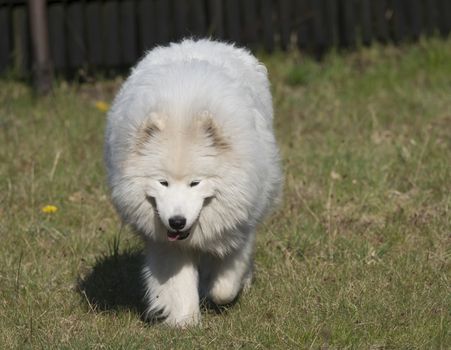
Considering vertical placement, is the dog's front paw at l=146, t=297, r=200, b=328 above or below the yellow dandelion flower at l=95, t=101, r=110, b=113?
below

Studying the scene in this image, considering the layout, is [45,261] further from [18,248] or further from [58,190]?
[58,190]

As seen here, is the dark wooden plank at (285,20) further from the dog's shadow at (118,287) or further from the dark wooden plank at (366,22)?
the dog's shadow at (118,287)

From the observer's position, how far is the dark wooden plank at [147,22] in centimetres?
985

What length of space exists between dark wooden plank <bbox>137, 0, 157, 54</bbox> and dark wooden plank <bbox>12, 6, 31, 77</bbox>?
116cm

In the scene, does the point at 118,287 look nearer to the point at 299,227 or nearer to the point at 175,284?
the point at 175,284

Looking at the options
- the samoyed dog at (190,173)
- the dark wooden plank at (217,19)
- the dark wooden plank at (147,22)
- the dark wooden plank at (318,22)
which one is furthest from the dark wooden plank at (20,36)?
the samoyed dog at (190,173)

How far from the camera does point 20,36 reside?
9641 millimetres

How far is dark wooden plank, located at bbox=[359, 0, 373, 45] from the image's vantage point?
10086 mm

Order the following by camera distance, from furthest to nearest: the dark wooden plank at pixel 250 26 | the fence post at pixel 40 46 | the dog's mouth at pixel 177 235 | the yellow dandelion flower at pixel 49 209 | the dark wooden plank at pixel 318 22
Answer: the dark wooden plank at pixel 318 22 < the dark wooden plank at pixel 250 26 < the fence post at pixel 40 46 < the yellow dandelion flower at pixel 49 209 < the dog's mouth at pixel 177 235

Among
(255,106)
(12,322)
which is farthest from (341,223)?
(12,322)

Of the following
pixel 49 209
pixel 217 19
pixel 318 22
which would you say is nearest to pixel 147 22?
pixel 217 19

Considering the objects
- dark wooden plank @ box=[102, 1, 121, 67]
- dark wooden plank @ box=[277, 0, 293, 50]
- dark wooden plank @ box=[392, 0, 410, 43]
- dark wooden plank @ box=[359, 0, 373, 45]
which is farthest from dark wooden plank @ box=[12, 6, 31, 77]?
dark wooden plank @ box=[392, 0, 410, 43]

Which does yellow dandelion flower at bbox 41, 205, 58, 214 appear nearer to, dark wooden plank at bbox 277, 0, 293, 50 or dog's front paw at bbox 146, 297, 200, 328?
dog's front paw at bbox 146, 297, 200, 328

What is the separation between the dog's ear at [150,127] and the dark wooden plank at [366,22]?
5.99 meters
